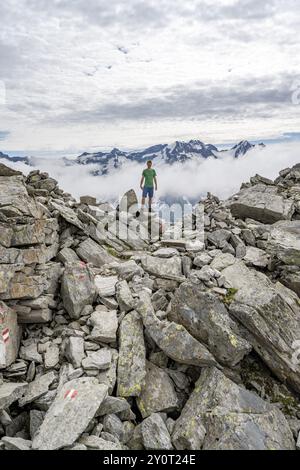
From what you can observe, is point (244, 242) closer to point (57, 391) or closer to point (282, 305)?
point (282, 305)

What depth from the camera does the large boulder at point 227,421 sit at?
946 cm

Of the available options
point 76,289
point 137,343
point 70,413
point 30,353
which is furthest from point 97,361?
point 76,289

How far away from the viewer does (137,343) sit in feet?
39.9

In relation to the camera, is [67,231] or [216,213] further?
[216,213]

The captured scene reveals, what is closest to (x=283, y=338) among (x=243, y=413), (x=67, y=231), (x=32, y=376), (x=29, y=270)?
(x=243, y=413)

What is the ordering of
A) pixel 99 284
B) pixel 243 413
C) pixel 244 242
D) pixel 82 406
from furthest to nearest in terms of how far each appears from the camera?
pixel 244 242, pixel 99 284, pixel 243 413, pixel 82 406

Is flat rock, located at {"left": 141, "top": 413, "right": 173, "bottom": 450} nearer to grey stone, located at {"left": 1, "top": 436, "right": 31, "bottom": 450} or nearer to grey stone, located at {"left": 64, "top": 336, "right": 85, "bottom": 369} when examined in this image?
grey stone, located at {"left": 64, "top": 336, "right": 85, "bottom": 369}

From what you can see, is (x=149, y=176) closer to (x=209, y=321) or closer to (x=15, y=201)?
(x=15, y=201)

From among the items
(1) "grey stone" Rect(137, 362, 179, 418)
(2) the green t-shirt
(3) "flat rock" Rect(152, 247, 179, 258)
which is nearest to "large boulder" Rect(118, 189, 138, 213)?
(2) the green t-shirt

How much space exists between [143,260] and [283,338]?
7956 mm

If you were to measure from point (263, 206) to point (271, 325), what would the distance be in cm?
1297

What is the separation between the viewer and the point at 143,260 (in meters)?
17.1

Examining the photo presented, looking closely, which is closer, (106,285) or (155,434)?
(155,434)

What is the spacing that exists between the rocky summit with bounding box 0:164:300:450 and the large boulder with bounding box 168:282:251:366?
45mm
